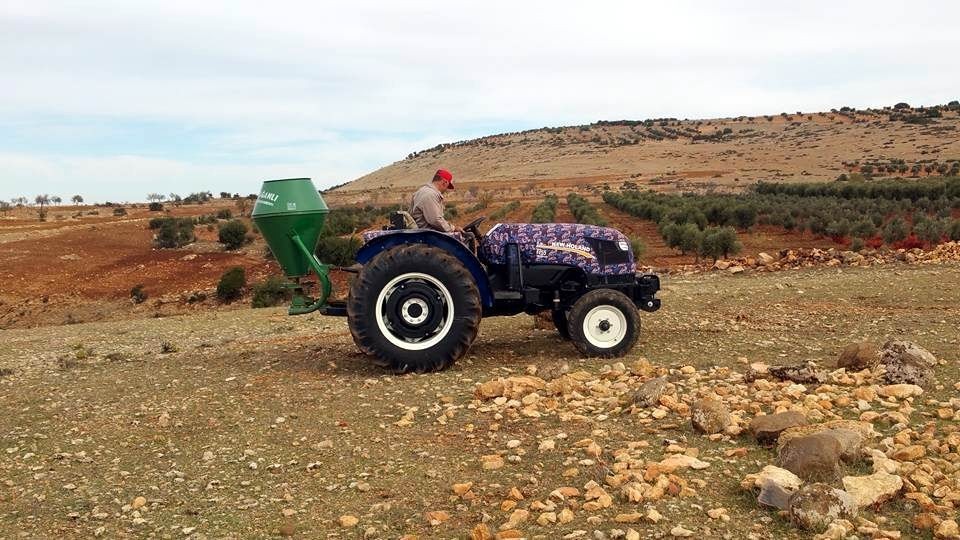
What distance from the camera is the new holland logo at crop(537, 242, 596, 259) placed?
25.5 feet

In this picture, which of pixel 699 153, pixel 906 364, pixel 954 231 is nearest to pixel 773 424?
pixel 906 364

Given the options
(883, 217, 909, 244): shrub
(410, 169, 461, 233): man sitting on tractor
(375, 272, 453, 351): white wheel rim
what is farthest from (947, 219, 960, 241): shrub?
(375, 272, 453, 351): white wheel rim

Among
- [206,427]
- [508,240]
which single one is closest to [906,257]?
[508,240]

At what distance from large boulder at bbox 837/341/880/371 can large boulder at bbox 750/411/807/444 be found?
1980mm

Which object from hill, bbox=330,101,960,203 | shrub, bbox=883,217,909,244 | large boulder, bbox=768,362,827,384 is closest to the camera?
large boulder, bbox=768,362,827,384

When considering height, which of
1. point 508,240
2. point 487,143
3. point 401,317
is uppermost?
point 487,143

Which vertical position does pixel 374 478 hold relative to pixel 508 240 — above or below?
below

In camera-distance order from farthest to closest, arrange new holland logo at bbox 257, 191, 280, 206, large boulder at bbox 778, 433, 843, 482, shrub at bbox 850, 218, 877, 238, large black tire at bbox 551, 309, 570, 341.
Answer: shrub at bbox 850, 218, 877, 238
large black tire at bbox 551, 309, 570, 341
new holland logo at bbox 257, 191, 280, 206
large boulder at bbox 778, 433, 843, 482

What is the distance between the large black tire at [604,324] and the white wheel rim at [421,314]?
4.06 ft

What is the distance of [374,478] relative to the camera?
4.78 metres

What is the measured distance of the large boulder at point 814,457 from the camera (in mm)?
4191

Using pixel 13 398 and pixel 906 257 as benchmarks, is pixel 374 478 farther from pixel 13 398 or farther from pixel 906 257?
pixel 906 257

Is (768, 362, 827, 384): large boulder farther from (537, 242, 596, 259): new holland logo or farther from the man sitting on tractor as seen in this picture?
the man sitting on tractor

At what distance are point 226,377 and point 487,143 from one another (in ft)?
450
